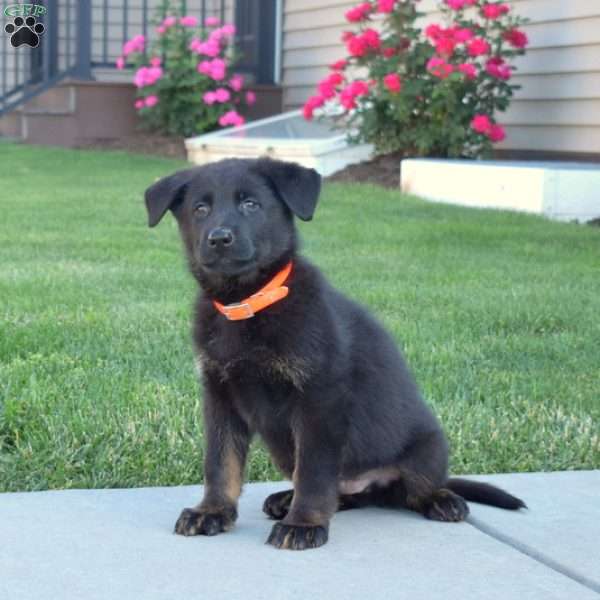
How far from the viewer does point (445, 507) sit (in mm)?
3676

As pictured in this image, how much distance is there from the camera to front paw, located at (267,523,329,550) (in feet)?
11.1

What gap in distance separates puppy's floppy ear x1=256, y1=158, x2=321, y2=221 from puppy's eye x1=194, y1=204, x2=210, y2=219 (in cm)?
19

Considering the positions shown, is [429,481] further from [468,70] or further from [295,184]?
[468,70]

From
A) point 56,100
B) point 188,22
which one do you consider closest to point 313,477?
point 188,22

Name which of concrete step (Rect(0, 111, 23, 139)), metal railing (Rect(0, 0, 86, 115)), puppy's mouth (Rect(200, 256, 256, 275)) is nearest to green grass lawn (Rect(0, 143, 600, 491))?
puppy's mouth (Rect(200, 256, 256, 275))

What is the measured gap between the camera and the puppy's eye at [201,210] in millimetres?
3643

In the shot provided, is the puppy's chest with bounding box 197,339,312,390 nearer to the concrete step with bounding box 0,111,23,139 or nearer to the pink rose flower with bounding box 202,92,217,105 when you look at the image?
the pink rose flower with bounding box 202,92,217,105

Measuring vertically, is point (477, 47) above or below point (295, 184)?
above

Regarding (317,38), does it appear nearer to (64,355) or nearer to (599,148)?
(599,148)

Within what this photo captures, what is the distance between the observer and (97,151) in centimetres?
1716

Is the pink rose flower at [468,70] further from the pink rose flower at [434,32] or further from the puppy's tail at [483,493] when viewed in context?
the puppy's tail at [483,493]

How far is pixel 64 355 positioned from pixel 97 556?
2.31 m

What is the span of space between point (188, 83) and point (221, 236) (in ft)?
46.2

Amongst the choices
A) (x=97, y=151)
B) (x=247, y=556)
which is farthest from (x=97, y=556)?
(x=97, y=151)
